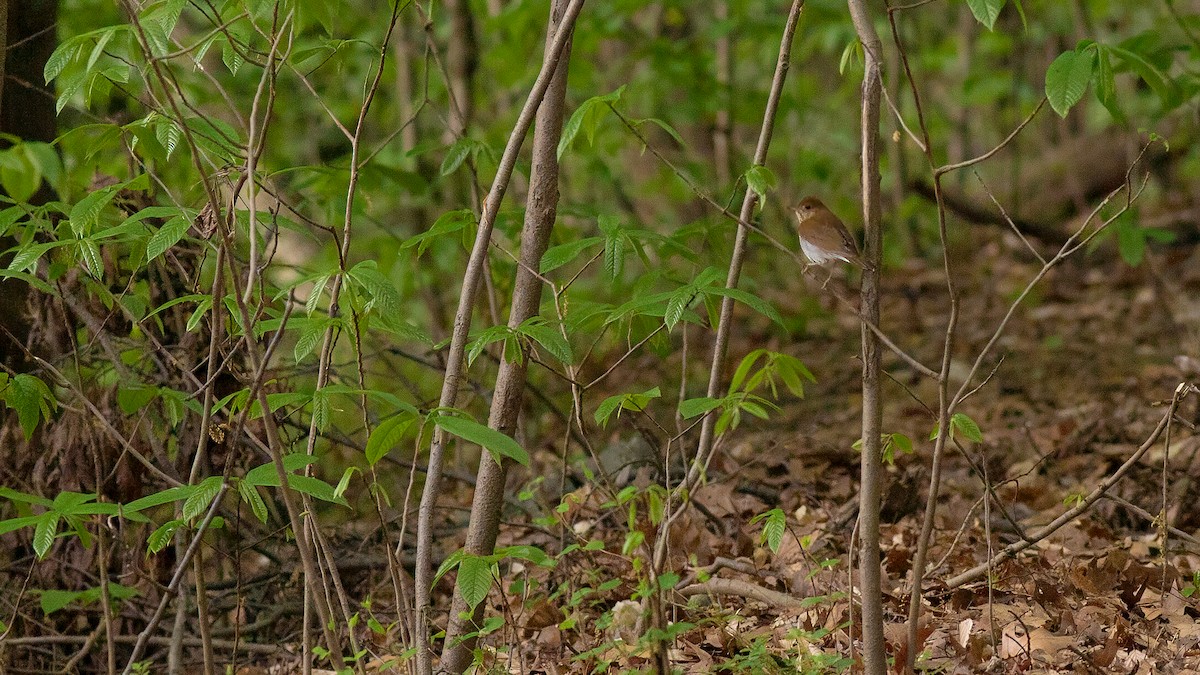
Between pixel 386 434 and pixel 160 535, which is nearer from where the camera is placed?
pixel 386 434

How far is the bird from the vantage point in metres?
2.23

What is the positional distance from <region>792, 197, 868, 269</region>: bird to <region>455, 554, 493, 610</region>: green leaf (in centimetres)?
99

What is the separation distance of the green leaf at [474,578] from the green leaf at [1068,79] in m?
1.50

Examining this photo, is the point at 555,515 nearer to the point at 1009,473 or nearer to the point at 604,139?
the point at 1009,473

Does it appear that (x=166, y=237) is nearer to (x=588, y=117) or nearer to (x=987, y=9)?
(x=588, y=117)

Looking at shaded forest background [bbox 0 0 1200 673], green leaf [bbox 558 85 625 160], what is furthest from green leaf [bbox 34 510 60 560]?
green leaf [bbox 558 85 625 160]

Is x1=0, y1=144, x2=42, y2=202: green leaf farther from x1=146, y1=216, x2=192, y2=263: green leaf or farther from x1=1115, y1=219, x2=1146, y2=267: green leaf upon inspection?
x1=1115, y1=219, x2=1146, y2=267: green leaf

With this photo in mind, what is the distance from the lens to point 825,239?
2.30m

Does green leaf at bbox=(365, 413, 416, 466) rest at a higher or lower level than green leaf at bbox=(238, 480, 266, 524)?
higher

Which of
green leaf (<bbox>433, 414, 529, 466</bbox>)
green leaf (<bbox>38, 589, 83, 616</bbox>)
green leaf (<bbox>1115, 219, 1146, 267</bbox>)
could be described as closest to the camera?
green leaf (<bbox>433, 414, 529, 466</bbox>)

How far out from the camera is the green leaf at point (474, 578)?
2.09 meters

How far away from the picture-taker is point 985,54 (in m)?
9.93

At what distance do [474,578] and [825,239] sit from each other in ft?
3.47

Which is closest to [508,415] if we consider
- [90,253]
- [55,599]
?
[90,253]
